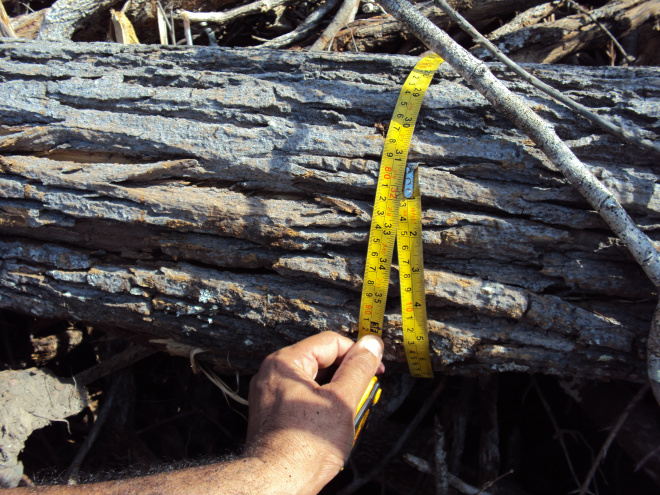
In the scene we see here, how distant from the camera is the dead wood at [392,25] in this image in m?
2.61

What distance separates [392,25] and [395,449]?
2.44 m

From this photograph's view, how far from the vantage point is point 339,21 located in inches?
107

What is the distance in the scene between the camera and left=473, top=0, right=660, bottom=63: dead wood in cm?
249

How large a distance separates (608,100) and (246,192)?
162cm

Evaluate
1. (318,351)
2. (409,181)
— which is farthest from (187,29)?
(318,351)

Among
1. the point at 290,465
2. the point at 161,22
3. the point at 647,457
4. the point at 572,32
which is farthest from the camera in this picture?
the point at 161,22

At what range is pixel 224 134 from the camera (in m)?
1.85

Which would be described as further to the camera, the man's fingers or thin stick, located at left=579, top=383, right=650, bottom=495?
thin stick, located at left=579, top=383, right=650, bottom=495

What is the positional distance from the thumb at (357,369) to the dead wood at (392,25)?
1.87 meters

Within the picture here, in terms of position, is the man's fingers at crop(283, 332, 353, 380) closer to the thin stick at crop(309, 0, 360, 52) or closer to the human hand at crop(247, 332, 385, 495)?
the human hand at crop(247, 332, 385, 495)

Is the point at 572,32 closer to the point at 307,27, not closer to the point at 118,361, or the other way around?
the point at 307,27

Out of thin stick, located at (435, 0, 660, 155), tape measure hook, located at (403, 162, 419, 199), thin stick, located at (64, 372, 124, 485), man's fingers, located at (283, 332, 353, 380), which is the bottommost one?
thin stick, located at (64, 372, 124, 485)

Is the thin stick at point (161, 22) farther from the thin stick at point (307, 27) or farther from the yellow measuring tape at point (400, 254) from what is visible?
the yellow measuring tape at point (400, 254)

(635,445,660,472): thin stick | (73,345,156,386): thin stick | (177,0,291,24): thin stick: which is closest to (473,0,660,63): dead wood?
(177,0,291,24): thin stick
